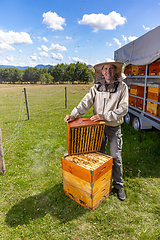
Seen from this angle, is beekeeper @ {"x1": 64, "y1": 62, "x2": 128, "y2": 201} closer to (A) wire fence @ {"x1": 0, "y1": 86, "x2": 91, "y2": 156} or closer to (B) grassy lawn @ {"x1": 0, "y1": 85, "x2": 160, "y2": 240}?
(B) grassy lawn @ {"x1": 0, "y1": 85, "x2": 160, "y2": 240}

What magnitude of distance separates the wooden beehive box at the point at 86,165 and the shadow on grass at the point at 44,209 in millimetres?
204

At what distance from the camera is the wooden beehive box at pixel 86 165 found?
3.06 meters

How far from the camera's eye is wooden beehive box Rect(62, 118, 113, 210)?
306cm

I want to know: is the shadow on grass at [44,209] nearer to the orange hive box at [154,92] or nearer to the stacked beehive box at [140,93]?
the orange hive box at [154,92]

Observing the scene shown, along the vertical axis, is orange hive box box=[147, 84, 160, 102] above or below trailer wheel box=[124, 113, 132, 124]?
above

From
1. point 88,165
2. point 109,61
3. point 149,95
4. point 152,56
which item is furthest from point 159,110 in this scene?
point 88,165

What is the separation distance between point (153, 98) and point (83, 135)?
13.5 ft

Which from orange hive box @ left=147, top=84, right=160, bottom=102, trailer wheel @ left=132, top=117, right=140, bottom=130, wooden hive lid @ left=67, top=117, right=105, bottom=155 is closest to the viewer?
wooden hive lid @ left=67, top=117, right=105, bottom=155

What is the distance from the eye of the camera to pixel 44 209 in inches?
137

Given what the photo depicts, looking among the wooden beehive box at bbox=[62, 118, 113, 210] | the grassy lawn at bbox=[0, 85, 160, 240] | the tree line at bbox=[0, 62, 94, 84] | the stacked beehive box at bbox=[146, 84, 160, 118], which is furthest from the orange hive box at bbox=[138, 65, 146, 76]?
the tree line at bbox=[0, 62, 94, 84]

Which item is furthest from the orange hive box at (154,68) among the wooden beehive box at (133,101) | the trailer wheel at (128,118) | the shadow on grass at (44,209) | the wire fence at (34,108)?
the wire fence at (34,108)

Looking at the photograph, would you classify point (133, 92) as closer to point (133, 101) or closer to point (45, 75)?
point (133, 101)

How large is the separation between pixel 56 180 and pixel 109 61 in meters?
3.42

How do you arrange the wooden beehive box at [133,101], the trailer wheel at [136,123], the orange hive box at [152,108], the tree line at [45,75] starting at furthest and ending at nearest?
the tree line at [45,75], the wooden beehive box at [133,101], the trailer wheel at [136,123], the orange hive box at [152,108]
